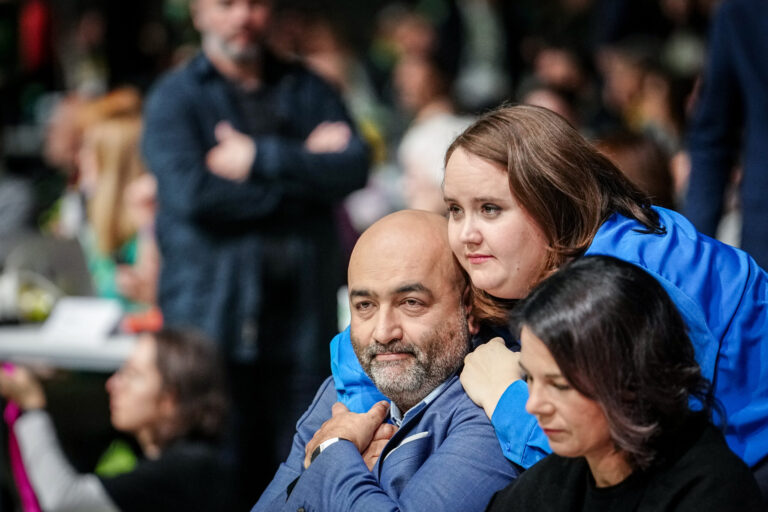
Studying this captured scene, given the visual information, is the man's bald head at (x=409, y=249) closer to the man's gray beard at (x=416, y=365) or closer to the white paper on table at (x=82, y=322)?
the man's gray beard at (x=416, y=365)

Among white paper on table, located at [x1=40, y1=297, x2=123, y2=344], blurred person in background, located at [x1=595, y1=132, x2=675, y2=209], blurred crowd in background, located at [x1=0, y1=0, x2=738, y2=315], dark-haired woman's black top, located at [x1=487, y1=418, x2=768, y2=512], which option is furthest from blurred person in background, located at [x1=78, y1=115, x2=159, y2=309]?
dark-haired woman's black top, located at [x1=487, y1=418, x2=768, y2=512]

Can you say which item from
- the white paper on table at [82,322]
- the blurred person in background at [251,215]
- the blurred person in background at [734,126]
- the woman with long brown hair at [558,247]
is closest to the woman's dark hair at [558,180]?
the woman with long brown hair at [558,247]

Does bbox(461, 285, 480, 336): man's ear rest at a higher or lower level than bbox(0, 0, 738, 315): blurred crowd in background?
higher

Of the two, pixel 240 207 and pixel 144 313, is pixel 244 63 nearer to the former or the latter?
pixel 240 207

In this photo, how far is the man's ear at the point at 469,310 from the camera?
2260 mm

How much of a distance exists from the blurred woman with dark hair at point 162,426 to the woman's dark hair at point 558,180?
83.0 inches

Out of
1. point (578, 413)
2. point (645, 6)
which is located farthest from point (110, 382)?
point (645, 6)

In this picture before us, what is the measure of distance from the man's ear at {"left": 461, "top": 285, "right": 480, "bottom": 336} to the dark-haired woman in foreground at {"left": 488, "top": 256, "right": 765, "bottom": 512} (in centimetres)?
51

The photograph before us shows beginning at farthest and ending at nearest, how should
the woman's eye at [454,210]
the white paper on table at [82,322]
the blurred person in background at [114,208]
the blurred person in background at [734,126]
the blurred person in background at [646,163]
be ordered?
the blurred person in background at [114,208] → the white paper on table at [82,322] → the blurred person in background at [646,163] → the blurred person in background at [734,126] → the woman's eye at [454,210]

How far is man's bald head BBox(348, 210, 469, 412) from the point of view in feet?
7.19

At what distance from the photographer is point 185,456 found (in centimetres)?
389

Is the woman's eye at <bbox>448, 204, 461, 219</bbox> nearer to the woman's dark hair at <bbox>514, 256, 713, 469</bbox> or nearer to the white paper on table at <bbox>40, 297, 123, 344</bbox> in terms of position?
the woman's dark hair at <bbox>514, 256, 713, 469</bbox>

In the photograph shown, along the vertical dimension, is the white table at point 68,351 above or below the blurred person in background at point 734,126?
below

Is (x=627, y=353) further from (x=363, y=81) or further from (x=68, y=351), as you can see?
(x=363, y=81)
